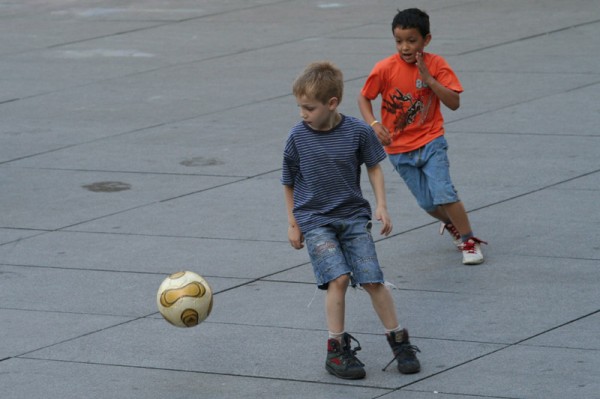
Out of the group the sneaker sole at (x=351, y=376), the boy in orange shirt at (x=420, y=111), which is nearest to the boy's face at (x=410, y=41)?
the boy in orange shirt at (x=420, y=111)

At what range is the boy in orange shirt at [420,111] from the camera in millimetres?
6922

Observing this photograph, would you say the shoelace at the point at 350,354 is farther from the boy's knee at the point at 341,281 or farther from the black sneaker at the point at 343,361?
the boy's knee at the point at 341,281

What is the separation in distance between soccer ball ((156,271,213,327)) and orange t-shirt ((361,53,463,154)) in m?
1.83

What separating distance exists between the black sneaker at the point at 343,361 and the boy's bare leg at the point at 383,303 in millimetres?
193

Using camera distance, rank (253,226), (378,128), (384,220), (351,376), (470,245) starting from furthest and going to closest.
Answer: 1. (253,226)
2. (470,245)
3. (378,128)
4. (384,220)
5. (351,376)

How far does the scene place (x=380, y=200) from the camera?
5.64 m

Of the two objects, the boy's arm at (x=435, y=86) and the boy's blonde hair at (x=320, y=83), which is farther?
the boy's arm at (x=435, y=86)

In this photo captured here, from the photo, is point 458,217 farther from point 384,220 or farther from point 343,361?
point 343,361

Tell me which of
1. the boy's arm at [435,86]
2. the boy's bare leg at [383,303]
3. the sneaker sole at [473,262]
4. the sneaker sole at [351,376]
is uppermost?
the boy's arm at [435,86]

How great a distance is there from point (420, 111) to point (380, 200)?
1.60 m

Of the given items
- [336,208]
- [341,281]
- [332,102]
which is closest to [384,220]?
[336,208]

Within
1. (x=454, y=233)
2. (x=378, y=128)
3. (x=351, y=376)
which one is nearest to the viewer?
(x=351, y=376)

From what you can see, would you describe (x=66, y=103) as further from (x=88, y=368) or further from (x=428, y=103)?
(x=88, y=368)

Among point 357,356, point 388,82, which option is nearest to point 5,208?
point 388,82
